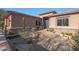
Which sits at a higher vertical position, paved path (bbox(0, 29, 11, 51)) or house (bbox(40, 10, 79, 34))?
house (bbox(40, 10, 79, 34))

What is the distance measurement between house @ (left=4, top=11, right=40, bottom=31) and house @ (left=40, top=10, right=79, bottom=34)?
254mm

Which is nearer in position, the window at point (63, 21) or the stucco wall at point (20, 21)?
the stucco wall at point (20, 21)

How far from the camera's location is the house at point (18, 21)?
520 centimetres

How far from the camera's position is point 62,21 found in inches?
215

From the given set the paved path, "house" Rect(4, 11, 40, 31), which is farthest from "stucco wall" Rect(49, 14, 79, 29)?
the paved path

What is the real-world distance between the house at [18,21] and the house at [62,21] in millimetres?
254

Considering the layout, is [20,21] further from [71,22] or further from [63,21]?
[71,22]

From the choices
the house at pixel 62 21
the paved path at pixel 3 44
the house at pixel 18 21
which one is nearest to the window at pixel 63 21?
the house at pixel 62 21

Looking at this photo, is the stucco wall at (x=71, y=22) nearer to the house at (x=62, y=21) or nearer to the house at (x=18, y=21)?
the house at (x=62, y=21)

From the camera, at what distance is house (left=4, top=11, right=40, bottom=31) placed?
17.1 feet

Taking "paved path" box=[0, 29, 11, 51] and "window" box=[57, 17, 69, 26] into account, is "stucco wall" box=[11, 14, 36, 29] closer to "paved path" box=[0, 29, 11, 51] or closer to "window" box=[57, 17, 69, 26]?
"paved path" box=[0, 29, 11, 51]

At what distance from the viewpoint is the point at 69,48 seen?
16.6ft
